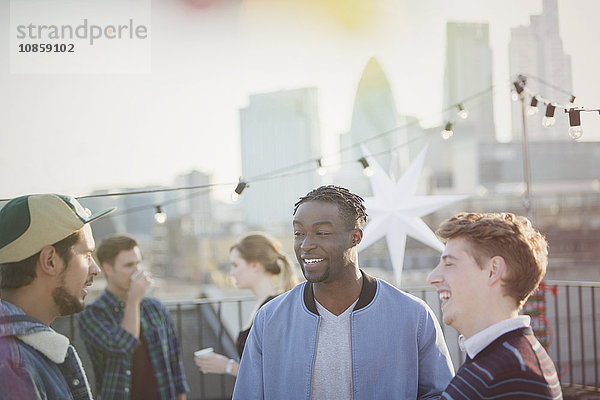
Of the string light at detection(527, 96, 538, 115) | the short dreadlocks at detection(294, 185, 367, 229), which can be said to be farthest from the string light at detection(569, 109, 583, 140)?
the short dreadlocks at detection(294, 185, 367, 229)

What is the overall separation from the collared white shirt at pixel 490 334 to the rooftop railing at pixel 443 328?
2.79 m

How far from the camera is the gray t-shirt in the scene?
164 centimetres

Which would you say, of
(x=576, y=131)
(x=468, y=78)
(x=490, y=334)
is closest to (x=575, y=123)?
(x=576, y=131)

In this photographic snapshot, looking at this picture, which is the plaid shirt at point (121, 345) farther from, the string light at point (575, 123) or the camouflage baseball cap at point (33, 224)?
the string light at point (575, 123)

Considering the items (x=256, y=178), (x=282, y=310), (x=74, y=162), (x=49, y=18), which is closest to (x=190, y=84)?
(x=74, y=162)

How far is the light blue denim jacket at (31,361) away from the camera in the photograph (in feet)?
4.03

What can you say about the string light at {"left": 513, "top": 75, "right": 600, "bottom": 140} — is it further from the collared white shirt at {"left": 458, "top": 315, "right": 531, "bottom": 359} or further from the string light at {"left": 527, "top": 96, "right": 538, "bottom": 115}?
the collared white shirt at {"left": 458, "top": 315, "right": 531, "bottom": 359}

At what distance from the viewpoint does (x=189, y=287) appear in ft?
183

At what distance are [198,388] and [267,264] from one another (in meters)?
6.04

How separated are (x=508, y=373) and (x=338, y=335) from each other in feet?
1.96

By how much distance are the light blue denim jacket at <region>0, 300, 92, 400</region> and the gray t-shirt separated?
2.20ft

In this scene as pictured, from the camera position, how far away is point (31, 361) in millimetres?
1302

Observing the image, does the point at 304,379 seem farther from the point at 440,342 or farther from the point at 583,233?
the point at 583,233

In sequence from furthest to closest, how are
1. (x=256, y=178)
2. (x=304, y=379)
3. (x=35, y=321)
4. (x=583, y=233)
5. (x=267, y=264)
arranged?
(x=583, y=233), (x=256, y=178), (x=267, y=264), (x=304, y=379), (x=35, y=321)
